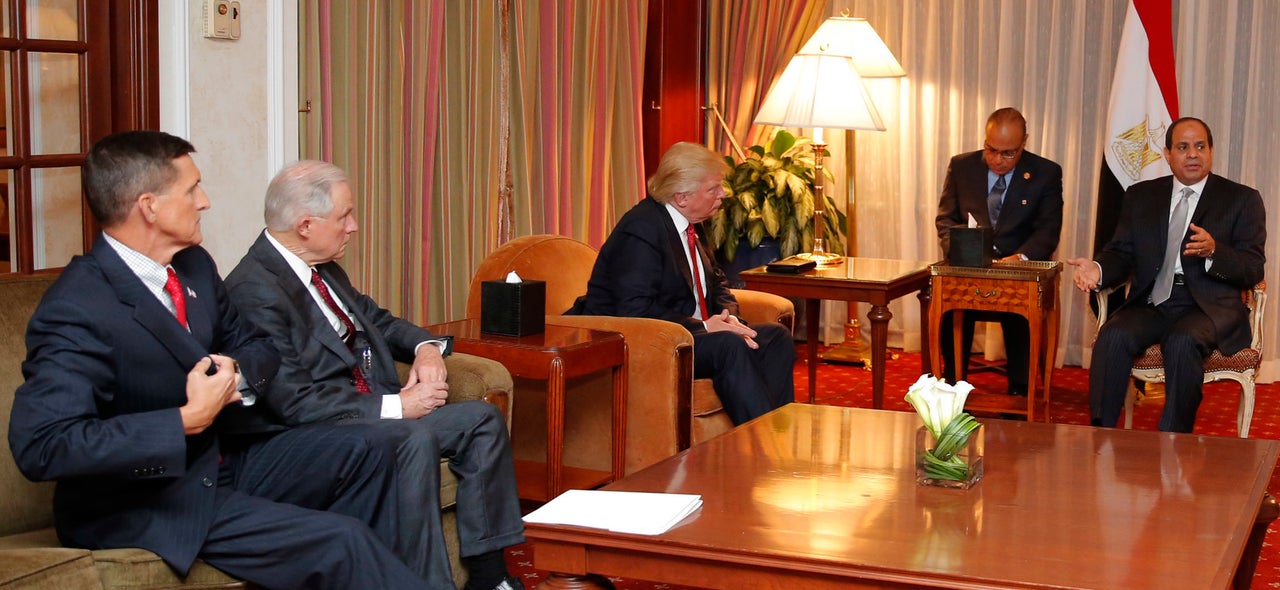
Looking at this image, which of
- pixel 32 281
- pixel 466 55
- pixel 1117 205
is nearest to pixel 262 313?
pixel 32 281

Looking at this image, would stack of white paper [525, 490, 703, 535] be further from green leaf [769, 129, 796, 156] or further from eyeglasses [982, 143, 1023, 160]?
green leaf [769, 129, 796, 156]

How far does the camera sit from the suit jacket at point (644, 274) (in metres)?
4.41

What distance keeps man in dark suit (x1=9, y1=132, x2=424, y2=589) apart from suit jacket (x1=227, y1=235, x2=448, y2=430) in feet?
0.65

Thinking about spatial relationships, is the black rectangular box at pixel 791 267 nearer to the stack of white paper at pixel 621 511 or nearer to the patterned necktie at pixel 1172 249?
the patterned necktie at pixel 1172 249

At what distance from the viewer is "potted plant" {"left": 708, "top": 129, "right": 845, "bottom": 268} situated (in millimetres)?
6656

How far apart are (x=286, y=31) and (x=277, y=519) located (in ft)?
7.23

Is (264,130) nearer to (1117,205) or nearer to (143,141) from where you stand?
(143,141)

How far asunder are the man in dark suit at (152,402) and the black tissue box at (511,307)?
1.11 metres

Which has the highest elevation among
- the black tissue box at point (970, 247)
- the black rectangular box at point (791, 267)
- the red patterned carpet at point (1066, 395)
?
the black tissue box at point (970, 247)

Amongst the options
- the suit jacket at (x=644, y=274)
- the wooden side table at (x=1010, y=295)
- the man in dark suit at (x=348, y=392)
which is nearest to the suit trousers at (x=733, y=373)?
the suit jacket at (x=644, y=274)

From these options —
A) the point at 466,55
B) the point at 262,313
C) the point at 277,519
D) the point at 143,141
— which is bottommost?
the point at 277,519

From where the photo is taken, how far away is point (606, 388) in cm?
435

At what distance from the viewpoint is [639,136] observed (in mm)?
6438

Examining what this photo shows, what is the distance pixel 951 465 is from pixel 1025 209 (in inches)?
124
